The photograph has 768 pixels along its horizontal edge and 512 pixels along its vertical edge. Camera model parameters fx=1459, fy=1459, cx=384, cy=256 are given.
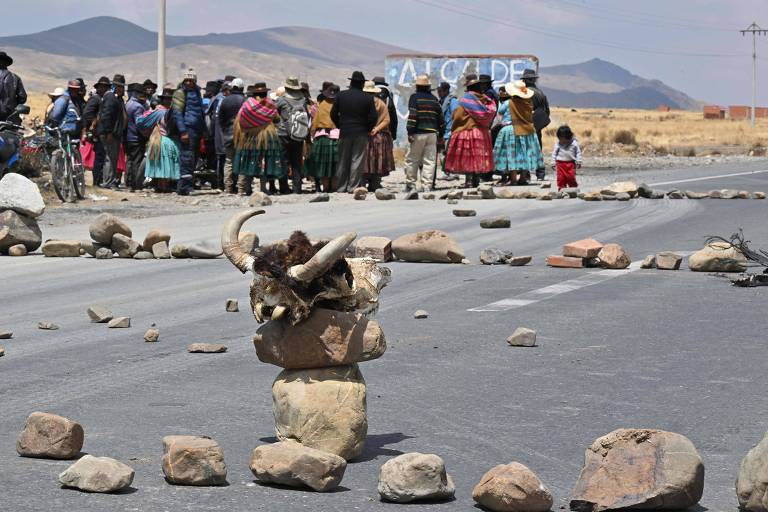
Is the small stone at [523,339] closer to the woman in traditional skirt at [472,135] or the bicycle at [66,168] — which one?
the bicycle at [66,168]

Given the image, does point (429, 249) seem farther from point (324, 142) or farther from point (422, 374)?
point (324, 142)

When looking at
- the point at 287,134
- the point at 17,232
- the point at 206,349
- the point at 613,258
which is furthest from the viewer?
the point at 287,134

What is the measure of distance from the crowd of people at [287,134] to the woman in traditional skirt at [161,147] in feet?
0.07

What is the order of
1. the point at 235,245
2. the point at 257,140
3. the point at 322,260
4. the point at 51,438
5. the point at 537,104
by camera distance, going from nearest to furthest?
1. the point at 322,260
2. the point at 51,438
3. the point at 235,245
4. the point at 257,140
5. the point at 537,104

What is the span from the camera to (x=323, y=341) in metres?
6.07

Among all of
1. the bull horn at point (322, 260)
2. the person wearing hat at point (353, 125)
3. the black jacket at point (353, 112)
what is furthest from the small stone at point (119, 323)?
the black jacket at point (353, 112)

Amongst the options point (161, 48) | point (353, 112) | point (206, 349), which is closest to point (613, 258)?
point (206, 349)

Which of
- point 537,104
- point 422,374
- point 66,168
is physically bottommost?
point 422,374

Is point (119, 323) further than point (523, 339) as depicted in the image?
Yes

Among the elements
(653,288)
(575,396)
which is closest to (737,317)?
(653,288)

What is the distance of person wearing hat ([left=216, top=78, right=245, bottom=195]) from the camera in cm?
2477

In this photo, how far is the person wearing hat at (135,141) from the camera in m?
25.4

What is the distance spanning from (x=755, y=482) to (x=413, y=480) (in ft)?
4.02

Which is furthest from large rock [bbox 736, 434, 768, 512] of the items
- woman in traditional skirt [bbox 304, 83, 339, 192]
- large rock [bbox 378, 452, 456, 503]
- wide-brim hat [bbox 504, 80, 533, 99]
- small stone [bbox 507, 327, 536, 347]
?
wide-brim hat [bbox 504, 80, 533, 99]
